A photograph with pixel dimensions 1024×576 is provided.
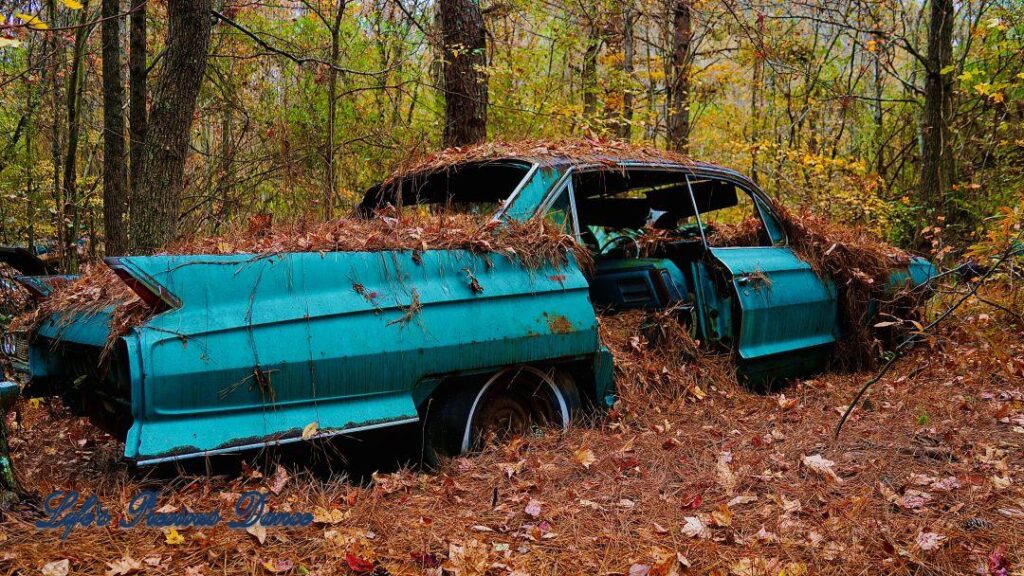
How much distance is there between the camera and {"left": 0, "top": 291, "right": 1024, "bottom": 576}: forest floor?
267 cm

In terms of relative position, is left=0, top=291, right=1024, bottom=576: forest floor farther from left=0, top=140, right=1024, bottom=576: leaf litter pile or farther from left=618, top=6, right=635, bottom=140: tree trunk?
left=618, top=6, right=635, bottom=140: tree trunk

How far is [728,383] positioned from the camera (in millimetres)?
4984

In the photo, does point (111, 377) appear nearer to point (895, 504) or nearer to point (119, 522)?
point (119, 522)

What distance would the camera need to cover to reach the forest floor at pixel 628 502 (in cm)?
267

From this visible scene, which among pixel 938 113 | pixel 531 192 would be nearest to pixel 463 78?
pixel 531 192

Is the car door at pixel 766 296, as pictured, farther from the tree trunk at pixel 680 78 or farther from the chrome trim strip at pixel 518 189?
the tree trunk at pixel 680 78

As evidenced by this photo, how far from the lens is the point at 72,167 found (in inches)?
367

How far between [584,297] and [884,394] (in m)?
2.38

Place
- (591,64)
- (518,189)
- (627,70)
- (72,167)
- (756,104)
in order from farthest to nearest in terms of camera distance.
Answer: (756,104), (627,70), (591,64), (72,167), (518,189)

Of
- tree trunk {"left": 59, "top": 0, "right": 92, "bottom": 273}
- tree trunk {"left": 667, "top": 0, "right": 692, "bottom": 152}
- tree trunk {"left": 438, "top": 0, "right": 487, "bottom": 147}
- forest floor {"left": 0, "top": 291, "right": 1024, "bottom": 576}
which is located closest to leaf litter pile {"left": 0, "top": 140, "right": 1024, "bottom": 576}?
forest floor {"left": 0, "top": 291, "right": 1024, "bottom": 576}

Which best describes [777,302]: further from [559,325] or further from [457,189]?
[457,189]

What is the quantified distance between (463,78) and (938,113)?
630cm

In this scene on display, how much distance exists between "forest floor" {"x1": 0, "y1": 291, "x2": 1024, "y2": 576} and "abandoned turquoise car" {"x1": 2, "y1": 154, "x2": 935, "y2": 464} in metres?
0.23

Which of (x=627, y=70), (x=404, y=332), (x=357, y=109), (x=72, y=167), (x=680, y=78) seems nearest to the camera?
(x=404, y=332)
